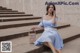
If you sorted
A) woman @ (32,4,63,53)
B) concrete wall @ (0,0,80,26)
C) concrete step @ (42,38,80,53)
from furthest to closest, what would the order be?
concrete wall @ (0,0,80,26)
concrete step @ (42,38,80,53)
woman @ (32,4,63,53)

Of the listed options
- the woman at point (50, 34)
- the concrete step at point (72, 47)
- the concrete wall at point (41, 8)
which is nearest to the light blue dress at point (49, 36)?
the woman at point (50, 34)

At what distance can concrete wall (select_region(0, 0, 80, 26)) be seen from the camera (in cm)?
935

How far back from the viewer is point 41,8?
31.9 ft

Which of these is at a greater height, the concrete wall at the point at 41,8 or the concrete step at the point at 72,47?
the concrete wall at the point at 41,8

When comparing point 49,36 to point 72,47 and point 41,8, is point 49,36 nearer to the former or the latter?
point 72,47

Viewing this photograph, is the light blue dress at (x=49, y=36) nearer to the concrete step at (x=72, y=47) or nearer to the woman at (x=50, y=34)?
the woman at (x=50, y=34)

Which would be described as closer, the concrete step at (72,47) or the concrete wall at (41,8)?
the concrete step at (72,47)

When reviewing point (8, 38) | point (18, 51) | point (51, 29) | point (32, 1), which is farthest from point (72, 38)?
point (32, 1)

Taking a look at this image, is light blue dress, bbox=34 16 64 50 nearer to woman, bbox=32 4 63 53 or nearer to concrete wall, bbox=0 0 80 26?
woman, bbox=32 4 63 53

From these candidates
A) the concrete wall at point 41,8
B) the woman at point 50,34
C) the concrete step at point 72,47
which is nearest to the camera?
the woman at point 50,34

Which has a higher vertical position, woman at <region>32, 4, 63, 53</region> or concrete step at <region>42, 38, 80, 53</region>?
woman at <region>32, 4, 63, 53</region>

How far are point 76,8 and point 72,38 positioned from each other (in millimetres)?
2607

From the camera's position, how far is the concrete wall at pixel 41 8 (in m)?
9.35

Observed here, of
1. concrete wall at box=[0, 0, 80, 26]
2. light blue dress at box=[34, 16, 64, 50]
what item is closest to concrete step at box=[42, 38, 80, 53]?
light blue dress at box=[34, 16, 64, 50]
